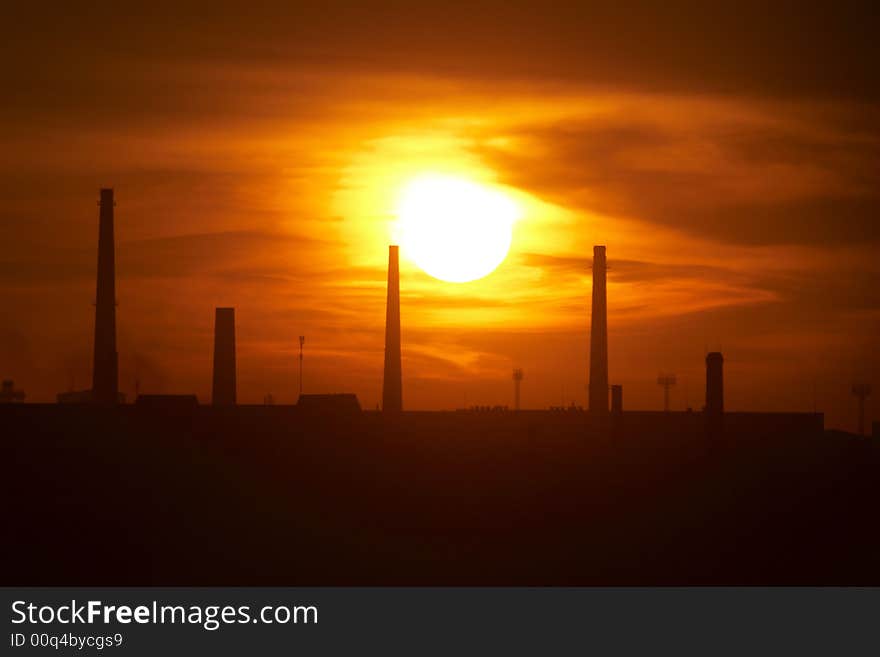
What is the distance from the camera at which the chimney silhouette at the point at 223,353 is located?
7106 cm

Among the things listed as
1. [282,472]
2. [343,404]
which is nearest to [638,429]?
[343,404]

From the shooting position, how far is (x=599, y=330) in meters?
79.1

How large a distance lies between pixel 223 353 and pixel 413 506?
123 feet

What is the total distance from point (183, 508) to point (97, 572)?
4.70 m

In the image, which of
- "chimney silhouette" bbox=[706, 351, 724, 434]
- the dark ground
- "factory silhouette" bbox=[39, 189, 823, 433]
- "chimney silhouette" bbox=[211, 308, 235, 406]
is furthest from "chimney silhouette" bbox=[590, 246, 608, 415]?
"chimney silhouette" bbox=[706, 351, 724, 434]

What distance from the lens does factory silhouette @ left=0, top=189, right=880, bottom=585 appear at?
93.2 feet

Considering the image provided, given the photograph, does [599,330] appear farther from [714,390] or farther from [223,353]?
[714,390]

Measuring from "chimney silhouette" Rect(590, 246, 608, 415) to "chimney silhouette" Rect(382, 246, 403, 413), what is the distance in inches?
460

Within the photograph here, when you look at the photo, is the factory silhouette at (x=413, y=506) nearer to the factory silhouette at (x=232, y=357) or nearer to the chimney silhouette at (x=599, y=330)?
the factory silhouette at (x=232, y=357)

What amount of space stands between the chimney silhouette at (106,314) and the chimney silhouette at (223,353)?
527cm

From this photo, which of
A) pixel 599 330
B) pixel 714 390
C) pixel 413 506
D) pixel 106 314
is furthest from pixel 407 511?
pixel 599 330

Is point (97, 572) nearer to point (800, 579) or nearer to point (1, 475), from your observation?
point (1, 475)

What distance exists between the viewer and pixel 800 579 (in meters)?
28.3

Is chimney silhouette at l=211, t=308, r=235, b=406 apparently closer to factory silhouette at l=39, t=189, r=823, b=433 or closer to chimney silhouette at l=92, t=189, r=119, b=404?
factory silhouette at l=39, t=189, r=823, b=433
